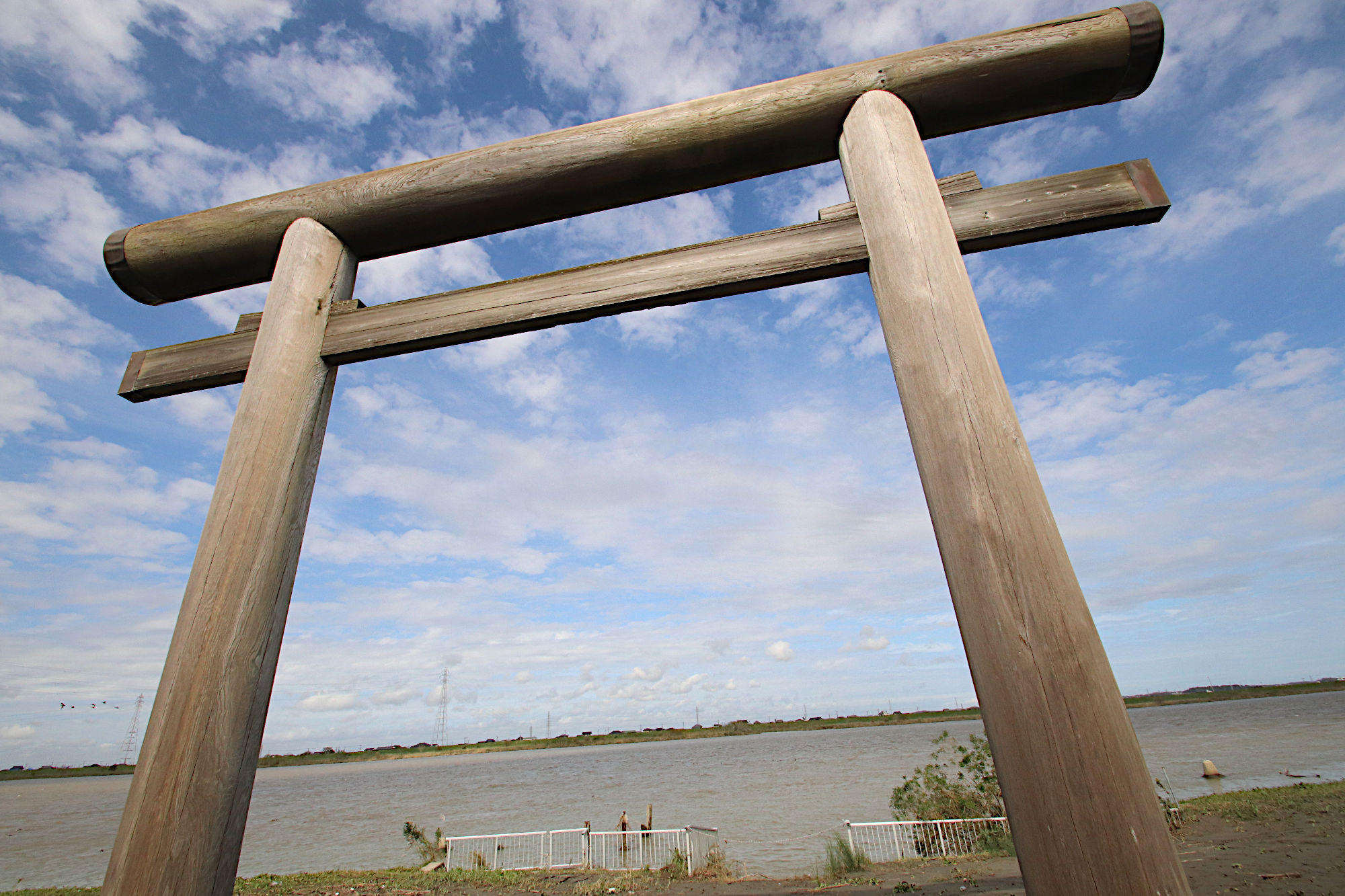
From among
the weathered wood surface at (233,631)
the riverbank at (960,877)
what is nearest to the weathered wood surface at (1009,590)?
the weathered wood surface at (233,631)

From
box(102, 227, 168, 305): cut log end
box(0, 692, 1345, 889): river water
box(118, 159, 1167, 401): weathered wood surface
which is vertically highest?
box(102, 227, 168, 305): cut log end

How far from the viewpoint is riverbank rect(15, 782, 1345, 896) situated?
736 centimetres

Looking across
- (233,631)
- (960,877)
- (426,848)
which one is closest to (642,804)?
(426,848)

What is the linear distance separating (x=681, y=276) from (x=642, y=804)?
109ft

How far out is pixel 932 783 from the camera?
12266 mm

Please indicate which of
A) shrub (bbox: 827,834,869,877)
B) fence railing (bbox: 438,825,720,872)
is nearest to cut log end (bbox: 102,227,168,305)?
fence railing (bbox: 438,825,720,872)

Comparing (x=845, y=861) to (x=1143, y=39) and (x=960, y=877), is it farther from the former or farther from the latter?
(x=1143, y=39)

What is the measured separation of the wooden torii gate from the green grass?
1389cm

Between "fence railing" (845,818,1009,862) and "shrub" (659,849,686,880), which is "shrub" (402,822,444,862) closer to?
"shrub" (659,849,686,880)

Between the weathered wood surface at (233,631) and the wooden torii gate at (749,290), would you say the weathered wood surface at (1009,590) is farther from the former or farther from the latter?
the weathered wood surface at (233,631)

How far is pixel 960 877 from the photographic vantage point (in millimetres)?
8703

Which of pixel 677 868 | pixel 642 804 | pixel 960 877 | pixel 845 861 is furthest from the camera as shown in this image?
pixel 642 804

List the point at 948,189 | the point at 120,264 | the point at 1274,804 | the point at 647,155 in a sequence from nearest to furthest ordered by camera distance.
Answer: the point at 948,189 → the point at 647,155 → the point at 120,264 → the point at 1274,804

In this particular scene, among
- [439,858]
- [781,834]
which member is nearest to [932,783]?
[781,834]
